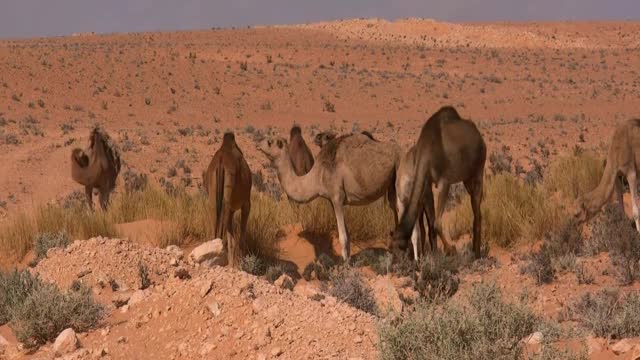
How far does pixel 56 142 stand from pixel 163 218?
50.3 ft

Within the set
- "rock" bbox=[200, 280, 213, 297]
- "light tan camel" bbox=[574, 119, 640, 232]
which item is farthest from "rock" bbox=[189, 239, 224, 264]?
"light tan camel" bbox=[574, 119, 640, 232]

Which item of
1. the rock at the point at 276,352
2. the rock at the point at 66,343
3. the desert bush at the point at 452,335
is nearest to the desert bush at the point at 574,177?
the rock at the point at 276,352

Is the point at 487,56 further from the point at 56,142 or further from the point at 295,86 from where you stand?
the point at 56,142

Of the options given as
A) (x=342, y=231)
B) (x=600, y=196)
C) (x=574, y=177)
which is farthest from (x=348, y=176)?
(x=574, y=177)

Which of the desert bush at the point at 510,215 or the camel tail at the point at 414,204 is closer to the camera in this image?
the camel tail at the point at 414,204

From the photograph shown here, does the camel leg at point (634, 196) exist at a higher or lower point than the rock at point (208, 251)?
higher

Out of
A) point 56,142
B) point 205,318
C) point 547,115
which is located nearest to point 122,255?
point 205,318

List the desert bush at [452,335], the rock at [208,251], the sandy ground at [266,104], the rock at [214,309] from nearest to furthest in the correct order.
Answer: the desert bush at [452,335] → the rock at [214,309] → the sandy ground at [266,104] → the rock at [208,251]

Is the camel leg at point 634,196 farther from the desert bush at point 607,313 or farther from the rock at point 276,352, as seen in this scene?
the rock at point 276,352

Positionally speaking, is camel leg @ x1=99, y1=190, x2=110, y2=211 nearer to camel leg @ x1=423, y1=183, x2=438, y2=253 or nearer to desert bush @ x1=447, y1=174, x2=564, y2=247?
desert bush @ x1=447, y1=174, x2=564, y2=247

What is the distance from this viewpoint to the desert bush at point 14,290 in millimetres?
7863

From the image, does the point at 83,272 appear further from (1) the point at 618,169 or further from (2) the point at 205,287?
(1) the point at 618,169

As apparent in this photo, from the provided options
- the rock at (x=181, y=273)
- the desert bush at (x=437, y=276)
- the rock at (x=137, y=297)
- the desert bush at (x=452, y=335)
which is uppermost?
the desert bush at (x=452, y=335)

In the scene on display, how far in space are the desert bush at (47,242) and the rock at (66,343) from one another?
4.93 metres
